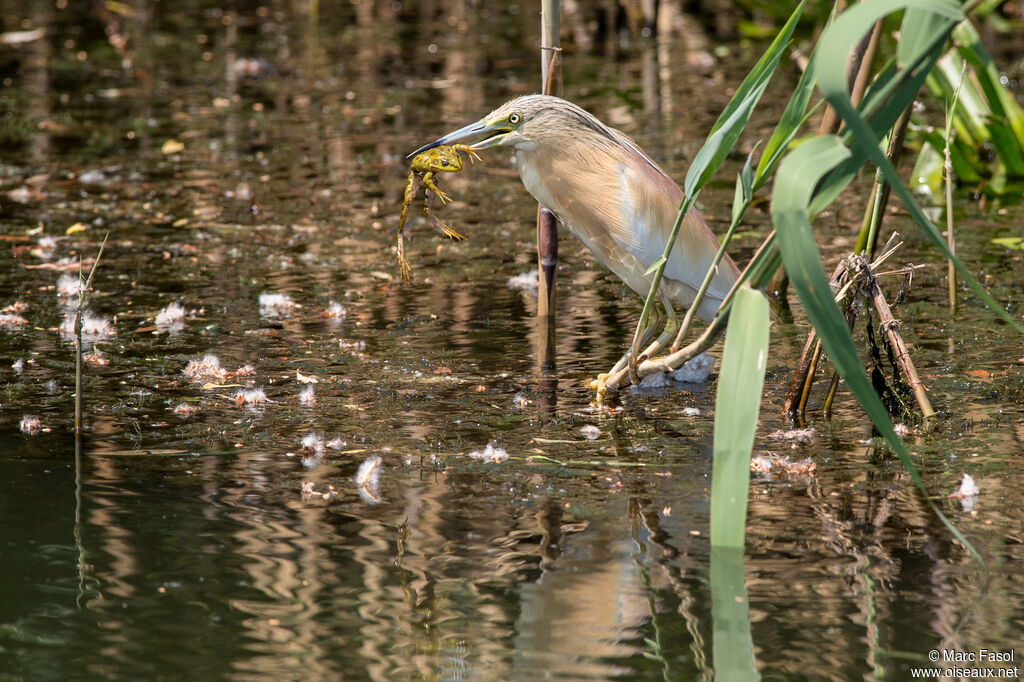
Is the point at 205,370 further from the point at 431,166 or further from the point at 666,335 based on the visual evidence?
the point at 666,335

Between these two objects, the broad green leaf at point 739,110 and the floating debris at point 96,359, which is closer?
the broad green leaf at point 739,110

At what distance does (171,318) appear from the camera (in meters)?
4.86

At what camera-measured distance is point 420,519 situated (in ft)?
10.4

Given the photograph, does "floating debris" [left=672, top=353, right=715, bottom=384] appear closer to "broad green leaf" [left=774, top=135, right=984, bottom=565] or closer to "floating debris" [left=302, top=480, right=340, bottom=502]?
"floating debris" [left=302, top=480, right=340, bottom=502]

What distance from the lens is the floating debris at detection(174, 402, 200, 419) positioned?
A: 12.8ft

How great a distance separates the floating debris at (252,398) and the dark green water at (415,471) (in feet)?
0.21

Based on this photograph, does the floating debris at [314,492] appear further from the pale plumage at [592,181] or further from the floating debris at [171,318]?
the floating debris at [171,318]

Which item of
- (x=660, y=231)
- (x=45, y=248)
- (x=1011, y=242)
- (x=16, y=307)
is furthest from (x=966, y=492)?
(x=45, y=248)

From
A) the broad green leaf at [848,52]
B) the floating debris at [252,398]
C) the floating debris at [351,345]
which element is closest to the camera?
the broad green leaf at [848,52]

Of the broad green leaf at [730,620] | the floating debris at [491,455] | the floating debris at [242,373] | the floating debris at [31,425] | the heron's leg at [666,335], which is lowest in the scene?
the broad green leaf at [730,620]

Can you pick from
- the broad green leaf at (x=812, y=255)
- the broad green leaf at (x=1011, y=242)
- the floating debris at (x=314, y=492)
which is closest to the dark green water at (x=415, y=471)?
the floating debris at (x=314, y=492)

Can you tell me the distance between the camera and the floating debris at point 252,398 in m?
3.99

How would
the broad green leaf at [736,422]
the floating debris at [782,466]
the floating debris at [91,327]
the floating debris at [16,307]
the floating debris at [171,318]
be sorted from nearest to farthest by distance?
the broad green leaf at [736,422], the floating debris at [782,466], the floating debris at [91,327], the floating debris at [171,318], the floating debris at [16,307]

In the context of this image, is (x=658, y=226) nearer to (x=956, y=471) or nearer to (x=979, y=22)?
(x=956, y=471)
